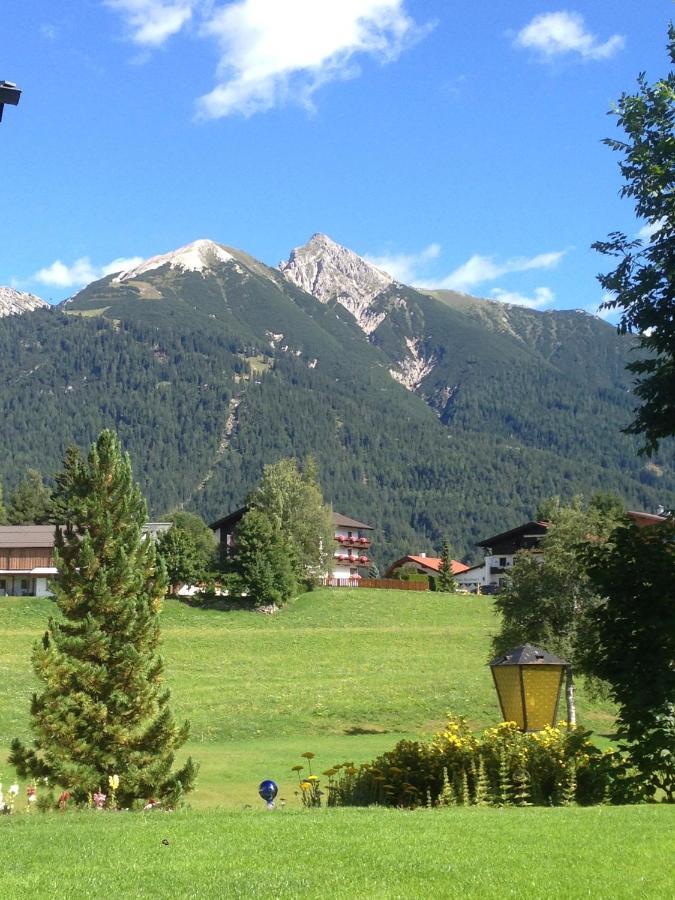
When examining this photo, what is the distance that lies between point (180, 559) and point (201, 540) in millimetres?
22929

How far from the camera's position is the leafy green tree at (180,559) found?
78688 mm

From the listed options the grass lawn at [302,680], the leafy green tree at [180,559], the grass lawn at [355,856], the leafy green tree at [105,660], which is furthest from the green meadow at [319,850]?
the leafy green tree at [180,559]

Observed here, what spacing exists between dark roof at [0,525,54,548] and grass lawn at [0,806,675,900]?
82.1m

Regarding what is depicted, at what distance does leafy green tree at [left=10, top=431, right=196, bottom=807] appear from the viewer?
1805cm

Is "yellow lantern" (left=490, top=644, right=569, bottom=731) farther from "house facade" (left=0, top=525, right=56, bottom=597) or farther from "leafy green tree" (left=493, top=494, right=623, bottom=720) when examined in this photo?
"house facade" (left=0, top=525, right=56, bottom=597)

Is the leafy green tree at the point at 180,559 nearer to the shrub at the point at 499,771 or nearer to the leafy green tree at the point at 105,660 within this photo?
the leafy green tree at the point at 105,660

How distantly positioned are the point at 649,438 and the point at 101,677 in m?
10.8

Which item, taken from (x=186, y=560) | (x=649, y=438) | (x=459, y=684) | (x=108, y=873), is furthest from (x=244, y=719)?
(x=186, y=560)

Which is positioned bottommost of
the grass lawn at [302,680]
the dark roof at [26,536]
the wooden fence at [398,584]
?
the grass lawn at [302,680]

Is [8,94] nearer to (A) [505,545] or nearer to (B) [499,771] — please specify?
(B) [499,771]

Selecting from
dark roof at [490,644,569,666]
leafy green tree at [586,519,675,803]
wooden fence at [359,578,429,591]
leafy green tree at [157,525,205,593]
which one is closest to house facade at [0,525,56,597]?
leafy green tree at [157,525,205,593]

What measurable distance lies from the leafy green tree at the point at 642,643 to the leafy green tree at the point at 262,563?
59.4 meters

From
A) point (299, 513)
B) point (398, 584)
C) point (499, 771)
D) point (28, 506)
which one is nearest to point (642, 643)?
point (499, 771)

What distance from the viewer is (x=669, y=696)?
12750 mm
